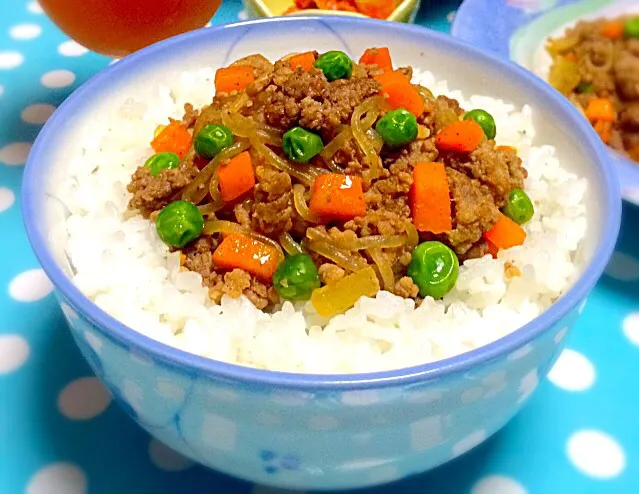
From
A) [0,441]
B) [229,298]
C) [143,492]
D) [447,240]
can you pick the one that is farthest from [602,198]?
[0,441]

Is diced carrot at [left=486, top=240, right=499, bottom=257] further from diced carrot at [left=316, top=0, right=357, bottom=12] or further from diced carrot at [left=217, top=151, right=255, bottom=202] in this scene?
diced carrot at [left=316, top=0, right=357, bottom=12]

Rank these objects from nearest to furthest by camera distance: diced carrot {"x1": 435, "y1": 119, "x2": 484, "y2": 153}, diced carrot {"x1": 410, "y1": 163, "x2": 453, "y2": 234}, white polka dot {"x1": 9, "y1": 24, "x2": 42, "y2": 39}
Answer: diced carrot {"x1": 410, "y1": 163, "x2": 453, "y2": 234}, diced carrot {"x1": 435, "y1": 119, "x2": 484, "y2": 153}, white polka dot {"x1": 9, "y1": 24, "x2": 42, "y2": 39}

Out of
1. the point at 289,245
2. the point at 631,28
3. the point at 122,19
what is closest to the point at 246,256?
the point at 289,245

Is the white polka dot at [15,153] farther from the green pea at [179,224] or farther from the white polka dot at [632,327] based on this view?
the white polka dot at [632,327]

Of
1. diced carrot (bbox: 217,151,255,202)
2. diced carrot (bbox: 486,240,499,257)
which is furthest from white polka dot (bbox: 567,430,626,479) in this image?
diced carrot (bbox: 217,151,255,202)

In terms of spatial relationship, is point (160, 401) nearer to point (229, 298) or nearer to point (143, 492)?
point (229, 298)

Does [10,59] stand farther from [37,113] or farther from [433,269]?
[433,269]
